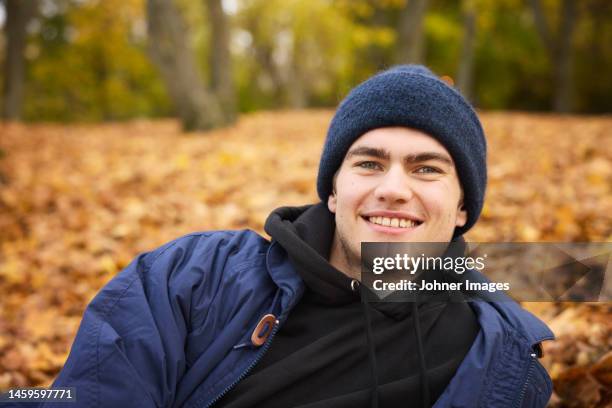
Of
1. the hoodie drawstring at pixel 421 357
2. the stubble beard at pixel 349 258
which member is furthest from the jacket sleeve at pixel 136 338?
the hoodie drawstring at pixel 421 357

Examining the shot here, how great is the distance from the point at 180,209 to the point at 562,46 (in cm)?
1395

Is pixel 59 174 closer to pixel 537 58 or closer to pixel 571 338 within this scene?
pixel 571 338

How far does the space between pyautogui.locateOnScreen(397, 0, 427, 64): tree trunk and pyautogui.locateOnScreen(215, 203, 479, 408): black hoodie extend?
850cm

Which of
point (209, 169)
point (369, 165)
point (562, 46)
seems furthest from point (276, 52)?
point (369, 165)

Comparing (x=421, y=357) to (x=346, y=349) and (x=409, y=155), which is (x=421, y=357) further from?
(x=409, y=155)

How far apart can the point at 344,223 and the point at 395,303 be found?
360 millimetres

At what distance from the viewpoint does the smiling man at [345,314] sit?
1779mm

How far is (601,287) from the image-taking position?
86.0 inches

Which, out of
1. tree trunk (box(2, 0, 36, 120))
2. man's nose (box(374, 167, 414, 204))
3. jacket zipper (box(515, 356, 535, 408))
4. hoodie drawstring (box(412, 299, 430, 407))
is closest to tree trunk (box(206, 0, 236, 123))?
tree trunk (box(2, 0, 36, 120))

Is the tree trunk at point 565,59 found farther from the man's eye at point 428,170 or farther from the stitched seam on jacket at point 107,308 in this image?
the stitched seam on jacket at point 107,308

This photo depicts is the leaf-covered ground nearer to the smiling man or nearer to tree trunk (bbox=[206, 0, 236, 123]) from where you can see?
the smiling man

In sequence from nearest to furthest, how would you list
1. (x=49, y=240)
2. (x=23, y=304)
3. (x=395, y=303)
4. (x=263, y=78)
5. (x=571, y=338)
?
(x=395, y=303) → (x=571, y=338) → (x=23, y=304) → (x=49, y=240) → (x=263, y=78)

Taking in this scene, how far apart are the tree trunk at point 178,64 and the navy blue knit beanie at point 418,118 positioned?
7210 mm

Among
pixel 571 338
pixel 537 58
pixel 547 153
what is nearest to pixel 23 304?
pixel 571 338
